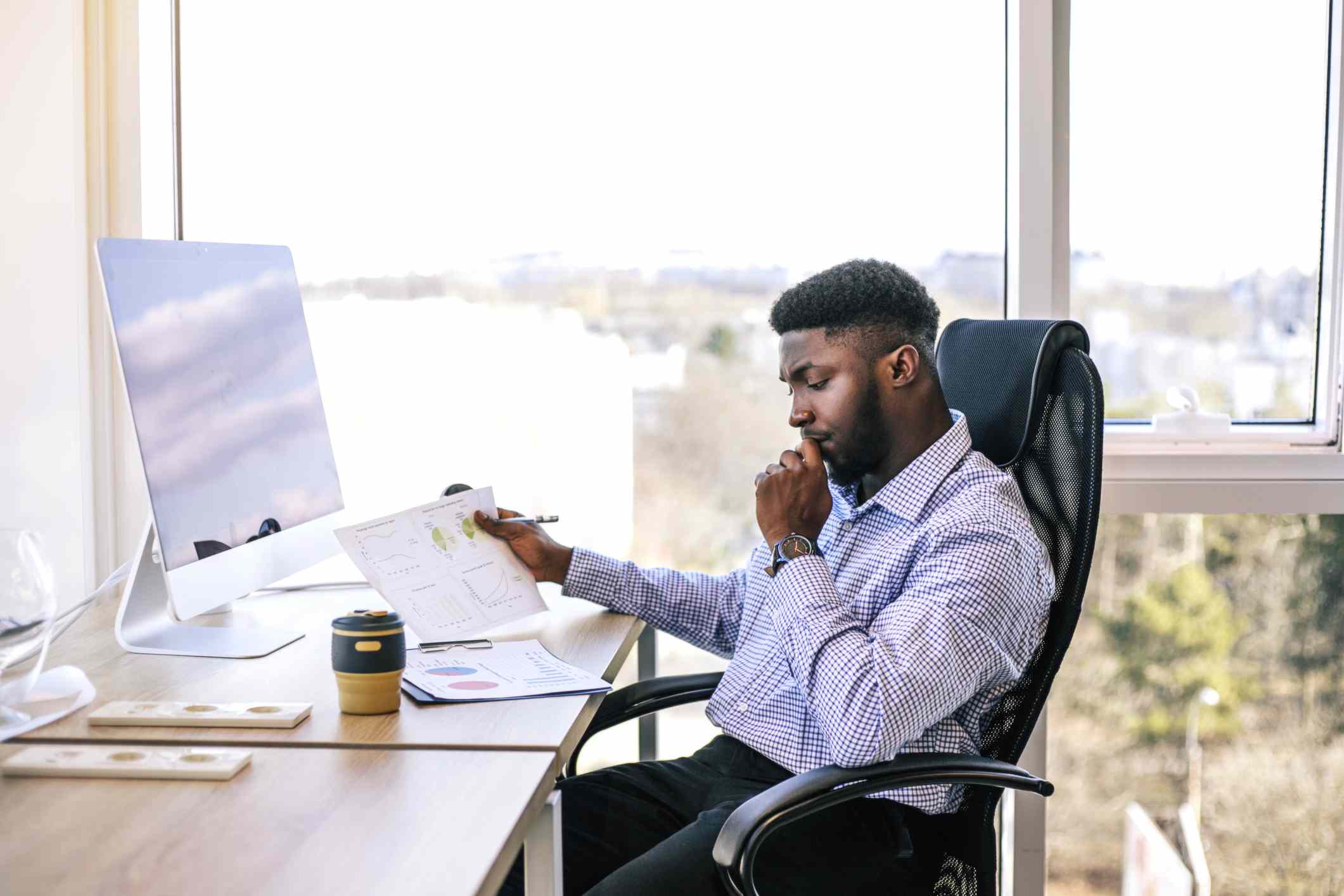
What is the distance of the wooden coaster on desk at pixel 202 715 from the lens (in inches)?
51.1

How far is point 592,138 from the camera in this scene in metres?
2.40

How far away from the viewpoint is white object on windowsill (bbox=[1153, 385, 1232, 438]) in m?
2.34

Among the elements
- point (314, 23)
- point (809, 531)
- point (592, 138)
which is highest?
point (314, 23)

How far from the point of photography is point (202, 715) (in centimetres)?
131

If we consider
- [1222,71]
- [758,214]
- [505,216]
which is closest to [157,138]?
[505,216]

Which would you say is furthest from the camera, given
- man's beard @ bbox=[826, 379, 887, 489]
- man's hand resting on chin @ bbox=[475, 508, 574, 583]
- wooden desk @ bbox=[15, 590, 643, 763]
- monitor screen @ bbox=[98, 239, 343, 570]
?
man's hand resting on chin @ bbox=[475, 508, 574, 583]

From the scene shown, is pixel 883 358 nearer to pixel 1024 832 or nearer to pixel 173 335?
pixel 173 335

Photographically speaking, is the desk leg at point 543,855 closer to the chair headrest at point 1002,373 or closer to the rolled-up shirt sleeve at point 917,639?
the rolled-up shirt sleeve at point 917,639

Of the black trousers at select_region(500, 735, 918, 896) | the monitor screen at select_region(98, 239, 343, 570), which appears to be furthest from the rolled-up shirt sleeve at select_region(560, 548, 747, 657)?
the monitor screen at select_region(98, 239, 343, 570)

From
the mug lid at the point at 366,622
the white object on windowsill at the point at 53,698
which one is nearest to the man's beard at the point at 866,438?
the mug lid at the point at 366,622

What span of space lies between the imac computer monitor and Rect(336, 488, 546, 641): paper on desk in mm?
162

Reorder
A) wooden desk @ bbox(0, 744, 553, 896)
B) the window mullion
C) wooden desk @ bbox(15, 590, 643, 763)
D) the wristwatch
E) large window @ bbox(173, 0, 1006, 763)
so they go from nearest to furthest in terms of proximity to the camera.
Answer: wooden desk @ bbox(0, 744, 553, 896)
wooden desk @ bbox(15, 590, 643, 763)
the wristwatch
the window mullion
large window @ bbox(173, 0, 1006, 763)

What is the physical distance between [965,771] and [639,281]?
4.29ft

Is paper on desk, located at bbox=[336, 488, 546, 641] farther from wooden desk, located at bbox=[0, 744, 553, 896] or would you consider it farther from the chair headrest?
the chair headrest
